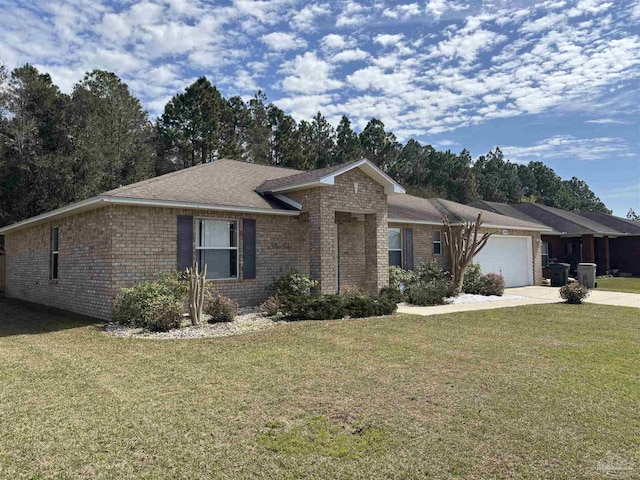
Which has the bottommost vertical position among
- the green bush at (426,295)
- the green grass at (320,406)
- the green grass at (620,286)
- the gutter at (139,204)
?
the green grass at (620,286)

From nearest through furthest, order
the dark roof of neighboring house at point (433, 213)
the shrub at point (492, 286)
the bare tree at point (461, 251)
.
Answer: the bare tree at point (461, 251) < the shrub at point (492, 286) < the dark roof of neighboring house at point (433, 213)

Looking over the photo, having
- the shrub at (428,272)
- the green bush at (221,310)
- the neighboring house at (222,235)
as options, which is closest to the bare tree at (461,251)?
the shrub at (428,272)

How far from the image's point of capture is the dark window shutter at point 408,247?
1811 centimetres

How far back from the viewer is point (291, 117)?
3666 cm

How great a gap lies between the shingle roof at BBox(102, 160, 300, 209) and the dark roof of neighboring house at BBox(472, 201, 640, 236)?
1964 cm

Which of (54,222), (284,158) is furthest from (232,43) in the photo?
(284,158)

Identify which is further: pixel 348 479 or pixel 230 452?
pixel 230 452

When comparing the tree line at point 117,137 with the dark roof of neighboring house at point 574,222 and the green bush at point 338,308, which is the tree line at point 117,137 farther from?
the green bush at point 338,308

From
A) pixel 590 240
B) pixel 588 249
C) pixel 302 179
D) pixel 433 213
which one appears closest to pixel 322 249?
pixel 302 179

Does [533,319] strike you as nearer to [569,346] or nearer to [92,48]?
[569,346]

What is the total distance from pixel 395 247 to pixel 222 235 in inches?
311

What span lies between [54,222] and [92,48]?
656 centimetres

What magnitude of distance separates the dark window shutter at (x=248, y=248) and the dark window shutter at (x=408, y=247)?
731 cm

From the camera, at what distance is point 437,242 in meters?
19.6
